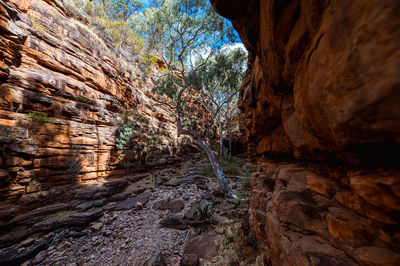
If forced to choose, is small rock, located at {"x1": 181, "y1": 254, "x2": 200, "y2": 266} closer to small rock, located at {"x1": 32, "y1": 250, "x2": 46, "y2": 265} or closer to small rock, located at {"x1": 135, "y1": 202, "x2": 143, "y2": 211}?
small rock, located at {"x1": 135, "y1": 202, "x2": 143, "y2": 211}

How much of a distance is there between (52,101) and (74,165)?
148 inches

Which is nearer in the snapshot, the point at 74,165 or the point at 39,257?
the point at 39,257

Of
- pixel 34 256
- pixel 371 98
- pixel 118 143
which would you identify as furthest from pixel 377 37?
pixel 118 143

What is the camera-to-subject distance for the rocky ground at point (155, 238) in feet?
A: 11.1

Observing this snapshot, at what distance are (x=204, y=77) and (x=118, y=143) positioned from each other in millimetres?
9107

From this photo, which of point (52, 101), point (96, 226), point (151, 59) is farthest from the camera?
point (151, 59)

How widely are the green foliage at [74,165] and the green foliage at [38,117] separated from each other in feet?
5.76

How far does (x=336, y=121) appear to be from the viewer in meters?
0.98

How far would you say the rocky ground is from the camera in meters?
3.38

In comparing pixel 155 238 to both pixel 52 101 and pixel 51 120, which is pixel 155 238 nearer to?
pixel 51 120

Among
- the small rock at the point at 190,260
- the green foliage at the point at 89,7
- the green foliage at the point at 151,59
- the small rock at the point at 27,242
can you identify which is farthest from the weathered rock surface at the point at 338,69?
the green foliage at the point at 151,59

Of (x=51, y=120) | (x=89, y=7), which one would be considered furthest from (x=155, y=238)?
(x=89, y=7)

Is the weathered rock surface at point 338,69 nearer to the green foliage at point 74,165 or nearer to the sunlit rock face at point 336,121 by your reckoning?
the sunlit rock face at point 336,121

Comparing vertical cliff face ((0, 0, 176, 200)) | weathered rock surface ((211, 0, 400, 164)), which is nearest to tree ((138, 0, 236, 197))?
vertical cliff face ((0, 0, 176, 200))
